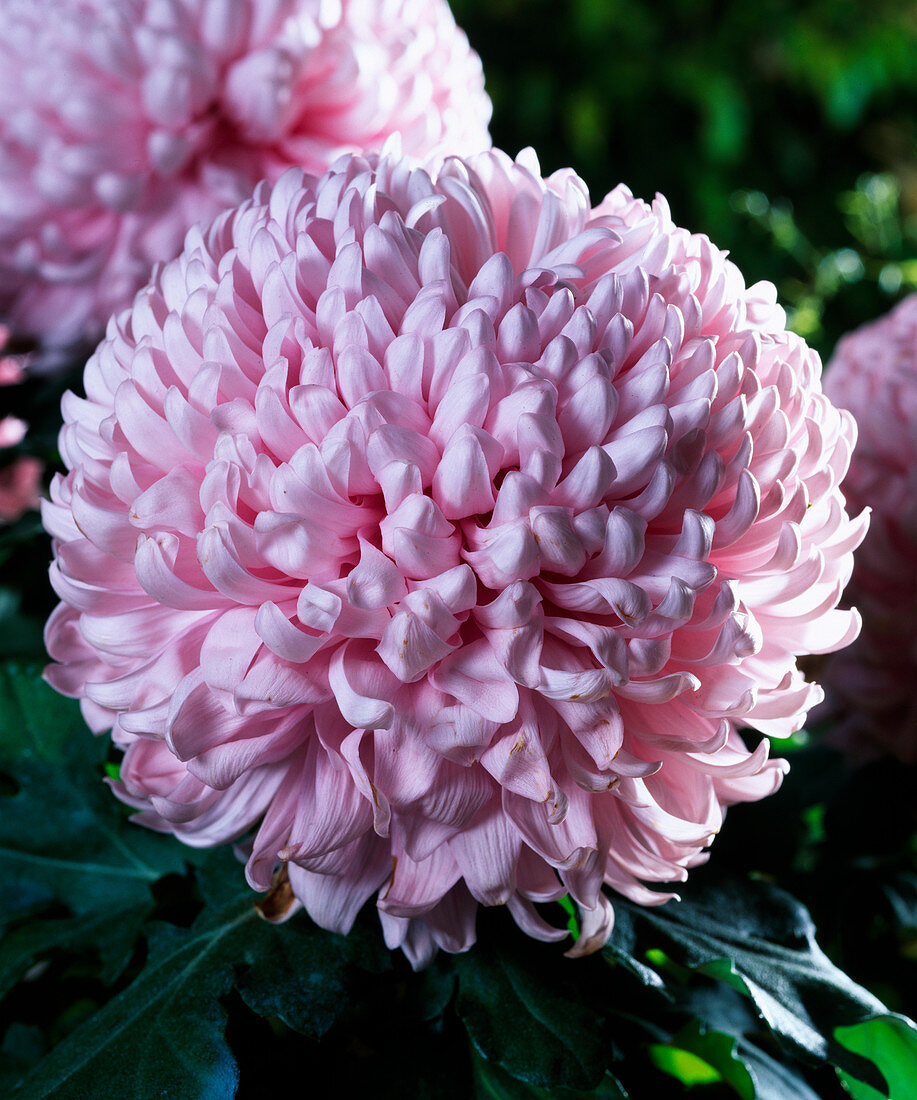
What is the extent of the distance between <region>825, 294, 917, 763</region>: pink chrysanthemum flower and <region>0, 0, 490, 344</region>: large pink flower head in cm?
33

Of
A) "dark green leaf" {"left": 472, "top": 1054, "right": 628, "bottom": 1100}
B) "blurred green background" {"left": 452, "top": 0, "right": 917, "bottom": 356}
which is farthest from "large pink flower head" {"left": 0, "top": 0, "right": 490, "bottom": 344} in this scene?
"blurred green background" {"left": 452, "top": 0, "right": 917, "bottom": 356}

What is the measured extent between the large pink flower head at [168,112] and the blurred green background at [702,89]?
6.59ft

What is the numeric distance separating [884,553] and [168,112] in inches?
20.5

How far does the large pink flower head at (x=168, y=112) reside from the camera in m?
0.54

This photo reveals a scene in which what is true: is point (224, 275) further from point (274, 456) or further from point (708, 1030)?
point (708, 1030)

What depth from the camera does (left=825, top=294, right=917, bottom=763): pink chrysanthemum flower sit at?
68 cm

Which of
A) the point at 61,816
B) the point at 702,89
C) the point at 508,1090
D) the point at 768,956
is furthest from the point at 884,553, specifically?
the point at 702,89

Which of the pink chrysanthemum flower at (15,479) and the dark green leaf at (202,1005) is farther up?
the dark green leaf at (202,1005)

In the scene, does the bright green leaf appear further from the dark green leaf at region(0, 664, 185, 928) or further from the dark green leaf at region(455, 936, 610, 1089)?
the dark green leaf at region(0, 664, 185, 928)

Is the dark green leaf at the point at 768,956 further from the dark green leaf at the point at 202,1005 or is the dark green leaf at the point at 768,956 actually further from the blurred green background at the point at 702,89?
the blurred green background at the point at 702,89

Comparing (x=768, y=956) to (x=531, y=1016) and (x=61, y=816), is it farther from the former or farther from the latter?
(x=61, y=816)

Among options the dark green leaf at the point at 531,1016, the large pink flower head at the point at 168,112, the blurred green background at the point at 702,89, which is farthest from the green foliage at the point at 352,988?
the blurred green background at the point at 702,89

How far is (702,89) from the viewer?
2.65 m

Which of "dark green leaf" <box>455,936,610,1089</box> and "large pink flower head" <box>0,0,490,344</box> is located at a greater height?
"large pink flower head" <box>0,0,490,344</box>
